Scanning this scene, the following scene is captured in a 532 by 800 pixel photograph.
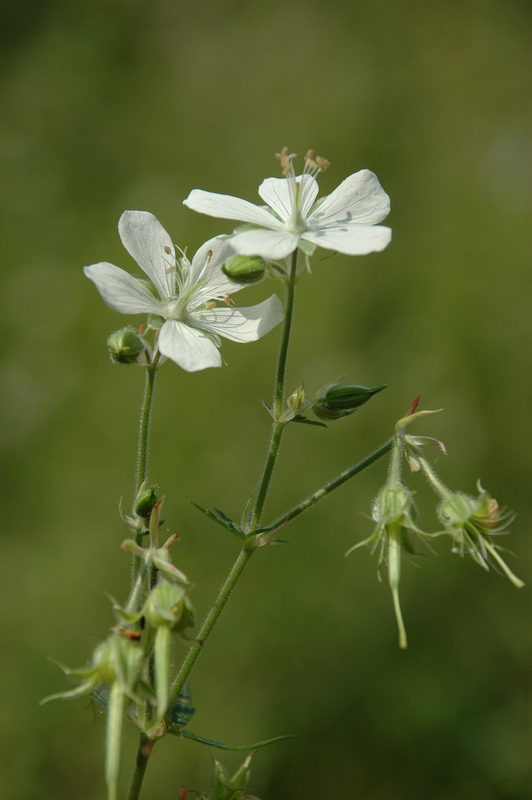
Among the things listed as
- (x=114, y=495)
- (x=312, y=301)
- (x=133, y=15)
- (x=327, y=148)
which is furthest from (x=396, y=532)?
(x=133, y=15)

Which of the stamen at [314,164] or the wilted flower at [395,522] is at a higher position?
the stamen at [314,164]

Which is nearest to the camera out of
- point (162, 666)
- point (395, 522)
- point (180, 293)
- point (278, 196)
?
point (162, 666)

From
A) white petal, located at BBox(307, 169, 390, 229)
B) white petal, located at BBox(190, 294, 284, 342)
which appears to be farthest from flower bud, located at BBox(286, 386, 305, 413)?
white petal, located at BBox(307, 169, 390, 229)

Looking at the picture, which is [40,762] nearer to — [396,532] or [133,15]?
[396,532]

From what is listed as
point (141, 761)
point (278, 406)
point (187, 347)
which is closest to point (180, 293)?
point (187, 347)

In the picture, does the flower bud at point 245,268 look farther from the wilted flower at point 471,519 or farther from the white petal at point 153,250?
the wilted flower at point 471,519

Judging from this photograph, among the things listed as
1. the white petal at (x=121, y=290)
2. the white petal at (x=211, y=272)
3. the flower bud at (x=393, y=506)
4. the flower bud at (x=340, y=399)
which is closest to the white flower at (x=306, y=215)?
the white petal at (x=211, y=272)

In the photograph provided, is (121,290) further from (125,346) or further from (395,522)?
(395,522)
